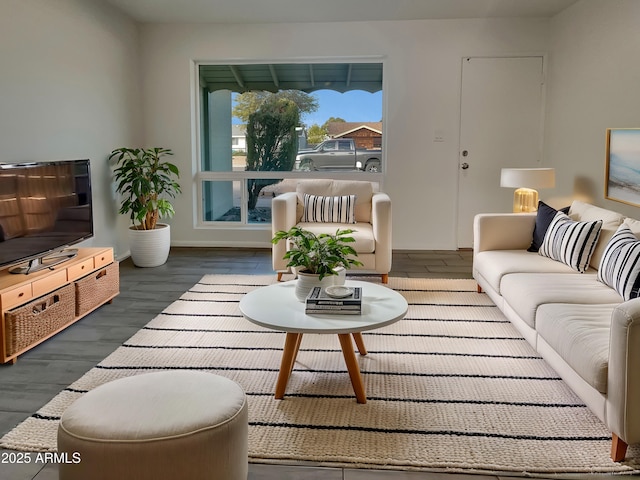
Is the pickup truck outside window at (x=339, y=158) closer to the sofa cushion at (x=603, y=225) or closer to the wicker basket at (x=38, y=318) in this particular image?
the sofa cushion at (x=603, y=225)

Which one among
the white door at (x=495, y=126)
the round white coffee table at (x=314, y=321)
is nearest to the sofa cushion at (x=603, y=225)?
the round white coffee table at (x=314, y=321)

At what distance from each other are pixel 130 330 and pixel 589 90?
3.99 m

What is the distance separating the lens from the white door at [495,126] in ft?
18.7

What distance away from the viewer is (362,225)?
191 inches

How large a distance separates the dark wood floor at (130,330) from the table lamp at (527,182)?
764 mm

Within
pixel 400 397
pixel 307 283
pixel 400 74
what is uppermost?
pixel 400 74

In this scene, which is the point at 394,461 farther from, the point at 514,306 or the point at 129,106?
the point at 129,106

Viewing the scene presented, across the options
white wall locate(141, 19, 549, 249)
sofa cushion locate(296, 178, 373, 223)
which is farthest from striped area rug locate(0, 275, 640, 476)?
white wall locate(141, 19, 549, 249)

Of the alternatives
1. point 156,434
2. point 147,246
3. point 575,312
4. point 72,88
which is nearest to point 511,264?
point 575,312

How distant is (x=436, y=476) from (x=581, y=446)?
0.61m

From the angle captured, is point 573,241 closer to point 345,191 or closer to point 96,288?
point 345,191

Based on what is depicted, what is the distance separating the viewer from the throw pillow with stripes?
11.1 ft

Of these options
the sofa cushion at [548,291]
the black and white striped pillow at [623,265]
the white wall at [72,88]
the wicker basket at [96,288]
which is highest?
the white wall at [72,88]

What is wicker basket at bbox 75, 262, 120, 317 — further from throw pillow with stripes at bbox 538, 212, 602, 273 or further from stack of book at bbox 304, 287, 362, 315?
throw pillow with stripes at bbox 538, 212, 602, 273
